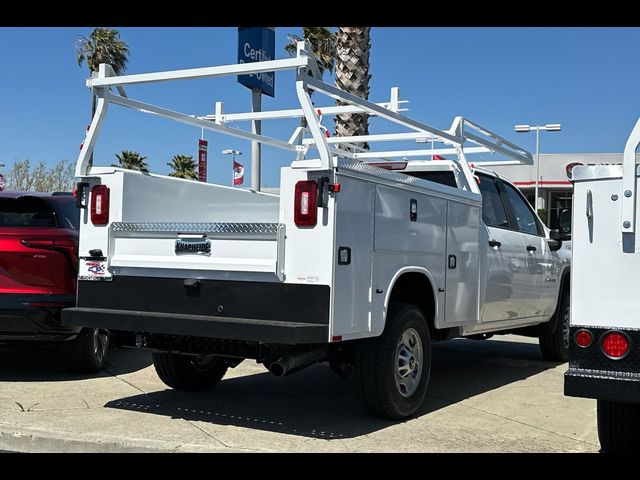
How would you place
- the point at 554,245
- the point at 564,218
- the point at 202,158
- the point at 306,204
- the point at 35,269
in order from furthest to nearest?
1. the point at 202,158
2. the point at 554,245
3. the point at 35,269
4. the point at 564,218
5. the point at 306,204

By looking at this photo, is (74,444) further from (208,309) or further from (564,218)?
(564,218)

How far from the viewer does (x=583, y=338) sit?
13.4 feet

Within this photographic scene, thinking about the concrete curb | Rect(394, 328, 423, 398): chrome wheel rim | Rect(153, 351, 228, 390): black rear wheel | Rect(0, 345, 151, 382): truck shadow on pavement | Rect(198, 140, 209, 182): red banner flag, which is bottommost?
the concrete curb

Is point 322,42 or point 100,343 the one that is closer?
point 100,343

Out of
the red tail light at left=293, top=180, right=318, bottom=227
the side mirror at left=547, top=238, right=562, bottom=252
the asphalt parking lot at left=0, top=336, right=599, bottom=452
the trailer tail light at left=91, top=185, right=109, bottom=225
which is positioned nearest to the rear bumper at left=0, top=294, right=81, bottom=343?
the asphalt parking lot at left=0, top=336, right=599, bottom=452

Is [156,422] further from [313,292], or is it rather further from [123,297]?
[313,292]

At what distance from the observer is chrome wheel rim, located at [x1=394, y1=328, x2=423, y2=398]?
224 inches

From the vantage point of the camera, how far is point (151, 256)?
5.55 metres

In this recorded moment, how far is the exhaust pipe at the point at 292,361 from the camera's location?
4.96 metres

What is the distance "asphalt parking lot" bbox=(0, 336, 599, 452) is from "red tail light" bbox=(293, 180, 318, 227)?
1.50 meters

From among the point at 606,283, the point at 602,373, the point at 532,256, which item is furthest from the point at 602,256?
the point at 532,256

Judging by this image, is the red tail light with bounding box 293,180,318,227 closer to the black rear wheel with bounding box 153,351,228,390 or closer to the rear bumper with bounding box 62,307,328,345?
the rear bumper with bounding box 62,307,328,345

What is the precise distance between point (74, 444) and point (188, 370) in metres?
1.72
